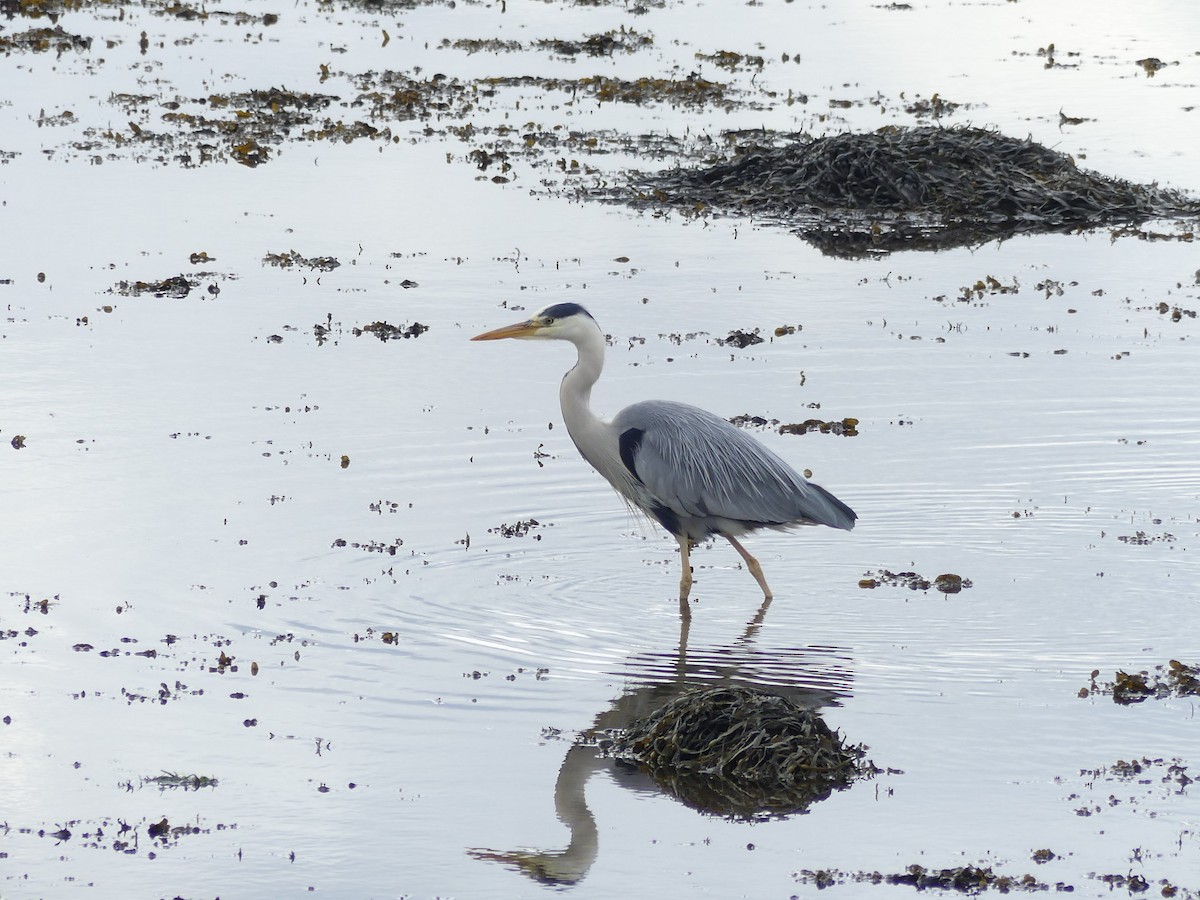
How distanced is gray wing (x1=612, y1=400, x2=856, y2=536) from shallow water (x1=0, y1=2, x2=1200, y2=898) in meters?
0.52

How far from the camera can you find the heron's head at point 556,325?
36.8ft

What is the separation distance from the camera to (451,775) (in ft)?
27.3

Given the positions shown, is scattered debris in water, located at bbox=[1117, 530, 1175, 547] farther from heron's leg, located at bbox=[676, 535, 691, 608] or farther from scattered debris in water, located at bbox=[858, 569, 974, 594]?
heron's leg, located at bbox=[676, 535, 691, 608]

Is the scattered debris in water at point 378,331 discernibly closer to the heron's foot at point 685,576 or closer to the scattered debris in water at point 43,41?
the heron's foot at point 685,576

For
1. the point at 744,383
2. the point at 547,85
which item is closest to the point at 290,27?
the point at 547,85

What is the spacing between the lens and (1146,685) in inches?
373

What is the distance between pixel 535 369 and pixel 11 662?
7045 mm

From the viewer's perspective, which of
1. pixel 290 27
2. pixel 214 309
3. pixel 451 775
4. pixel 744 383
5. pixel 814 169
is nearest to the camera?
pixel 451 775

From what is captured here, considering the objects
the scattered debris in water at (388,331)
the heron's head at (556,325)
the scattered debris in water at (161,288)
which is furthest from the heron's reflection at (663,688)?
the scattered debris in water at (161,288)

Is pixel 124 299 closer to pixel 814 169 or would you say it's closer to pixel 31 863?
pixel 814 169

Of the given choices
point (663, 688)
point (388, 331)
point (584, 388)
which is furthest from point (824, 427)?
point (663, 688)

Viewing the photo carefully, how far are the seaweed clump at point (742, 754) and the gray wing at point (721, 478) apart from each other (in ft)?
8.19

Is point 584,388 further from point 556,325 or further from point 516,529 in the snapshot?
point 516,529

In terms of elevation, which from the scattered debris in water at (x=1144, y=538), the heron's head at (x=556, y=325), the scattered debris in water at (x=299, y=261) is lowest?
the scattered debris in water at (x=1144, y=538)
